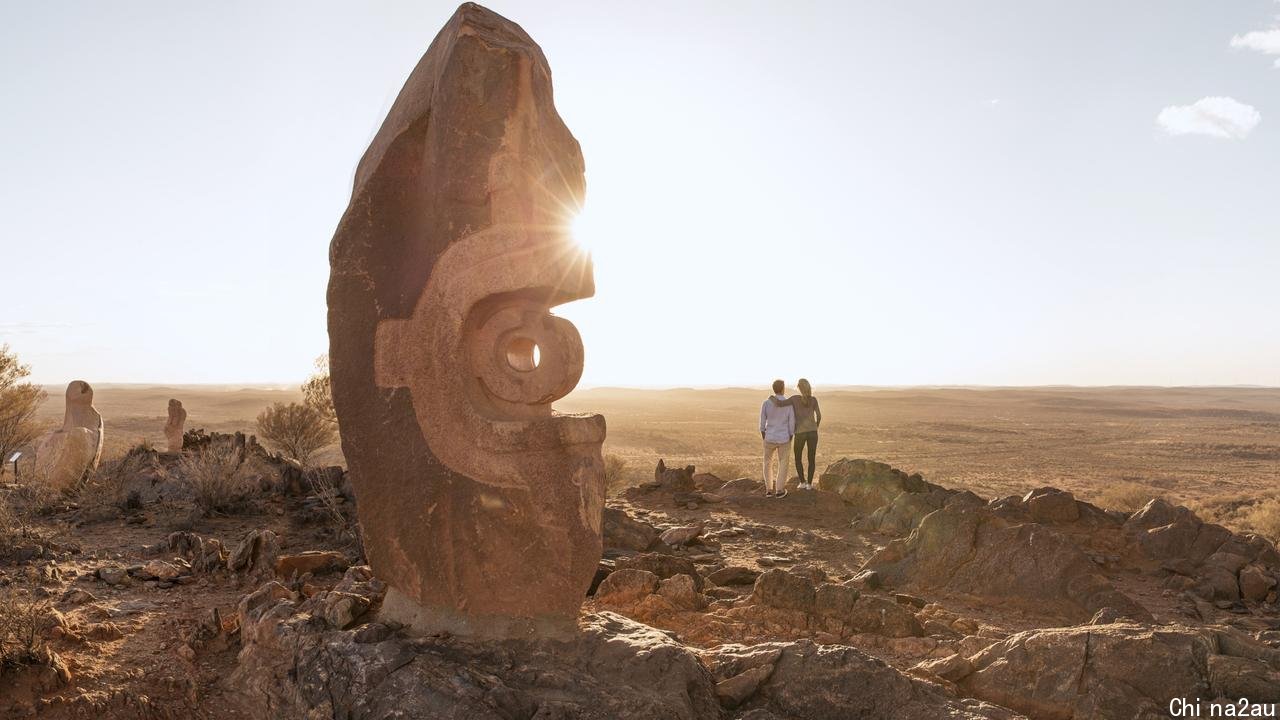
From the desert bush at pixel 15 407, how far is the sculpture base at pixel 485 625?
1292cm

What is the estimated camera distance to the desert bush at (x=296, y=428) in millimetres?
17391

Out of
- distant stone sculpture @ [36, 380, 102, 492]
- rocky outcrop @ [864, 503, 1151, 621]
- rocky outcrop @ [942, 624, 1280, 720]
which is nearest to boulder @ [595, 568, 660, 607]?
rocky outcrop @ [942, 624, 1280, 720]

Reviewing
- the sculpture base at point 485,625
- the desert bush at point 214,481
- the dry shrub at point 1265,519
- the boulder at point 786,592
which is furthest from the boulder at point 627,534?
the dry shrub at point 1265,519

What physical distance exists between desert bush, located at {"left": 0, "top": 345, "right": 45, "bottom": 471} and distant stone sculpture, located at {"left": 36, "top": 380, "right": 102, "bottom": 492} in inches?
154

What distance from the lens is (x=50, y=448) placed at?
34.6ft

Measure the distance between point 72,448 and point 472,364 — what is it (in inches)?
342

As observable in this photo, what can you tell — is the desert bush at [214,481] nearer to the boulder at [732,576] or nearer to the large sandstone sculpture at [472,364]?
the large sandstone sculpture at [472,364]

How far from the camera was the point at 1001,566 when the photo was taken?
704 centimetres

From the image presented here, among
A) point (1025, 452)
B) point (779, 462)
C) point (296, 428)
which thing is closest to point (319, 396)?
point (296, 428)

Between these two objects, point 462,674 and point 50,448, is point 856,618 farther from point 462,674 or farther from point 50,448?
point 50,448

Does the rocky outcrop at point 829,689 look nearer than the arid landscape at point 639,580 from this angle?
Yes

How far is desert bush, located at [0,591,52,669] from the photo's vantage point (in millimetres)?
4332

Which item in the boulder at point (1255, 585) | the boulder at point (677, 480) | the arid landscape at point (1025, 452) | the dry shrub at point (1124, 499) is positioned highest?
the boulder at point (677, 480)

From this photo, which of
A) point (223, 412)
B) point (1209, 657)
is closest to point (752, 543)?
point (1209, 657)
